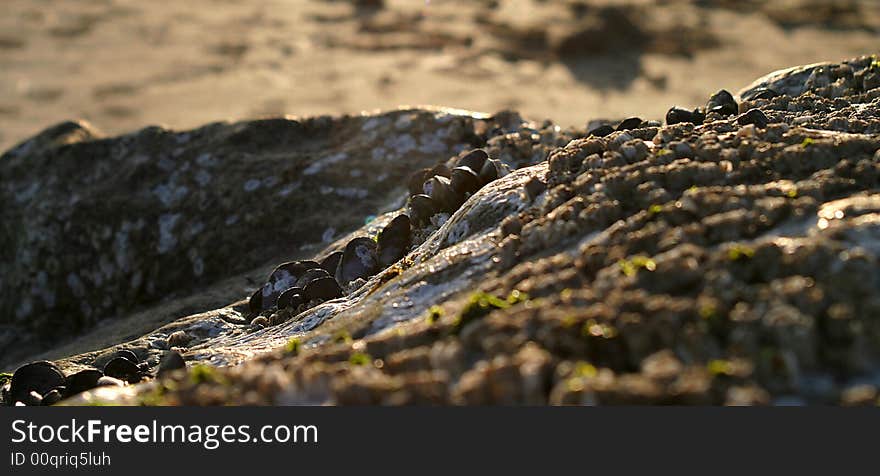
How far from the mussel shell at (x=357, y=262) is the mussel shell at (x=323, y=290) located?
659 millimetres

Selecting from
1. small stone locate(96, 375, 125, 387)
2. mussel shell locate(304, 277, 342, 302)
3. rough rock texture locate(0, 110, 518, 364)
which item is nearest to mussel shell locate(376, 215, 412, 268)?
mussel shell locate(304, 277, 342, 302)

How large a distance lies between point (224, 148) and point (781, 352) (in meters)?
18.7

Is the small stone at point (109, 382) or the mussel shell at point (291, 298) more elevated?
the mussel shell at point (291, 298)

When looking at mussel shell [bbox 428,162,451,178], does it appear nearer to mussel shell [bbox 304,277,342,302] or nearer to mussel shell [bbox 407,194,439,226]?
mussel shell [bbox 407,194,439,226]

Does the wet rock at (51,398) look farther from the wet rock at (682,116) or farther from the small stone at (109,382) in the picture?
the wet rock at (682,116)

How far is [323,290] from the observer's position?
12.6 metres

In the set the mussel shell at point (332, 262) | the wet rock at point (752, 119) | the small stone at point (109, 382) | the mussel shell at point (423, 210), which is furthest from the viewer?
the mussel shell at point (332, 262)

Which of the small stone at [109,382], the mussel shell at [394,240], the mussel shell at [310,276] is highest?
the mussel shell at [394,240]

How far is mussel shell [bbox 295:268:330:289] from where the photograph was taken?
13547mm

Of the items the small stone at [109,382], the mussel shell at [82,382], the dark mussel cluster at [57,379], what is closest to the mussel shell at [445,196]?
the dark mussel cluster at [57,379]

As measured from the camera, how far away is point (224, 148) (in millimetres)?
22859

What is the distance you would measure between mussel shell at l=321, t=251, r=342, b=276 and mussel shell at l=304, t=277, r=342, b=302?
134cm

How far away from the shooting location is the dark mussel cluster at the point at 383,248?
43.8 feet

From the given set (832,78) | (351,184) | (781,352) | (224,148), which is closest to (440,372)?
(781,352)
